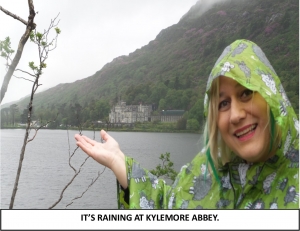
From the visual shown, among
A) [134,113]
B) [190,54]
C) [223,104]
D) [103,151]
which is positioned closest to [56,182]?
[134,113]

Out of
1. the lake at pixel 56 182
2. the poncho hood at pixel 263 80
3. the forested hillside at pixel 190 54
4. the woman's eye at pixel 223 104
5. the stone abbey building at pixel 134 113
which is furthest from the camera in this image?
the forested hillside at pixel 190 54

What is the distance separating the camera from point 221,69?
1.13 metres

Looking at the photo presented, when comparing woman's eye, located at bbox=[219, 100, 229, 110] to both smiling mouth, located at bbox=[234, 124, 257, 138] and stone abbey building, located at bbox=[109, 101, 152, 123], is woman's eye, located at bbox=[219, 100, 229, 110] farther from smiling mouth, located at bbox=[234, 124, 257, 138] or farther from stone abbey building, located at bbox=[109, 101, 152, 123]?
stone abbey building, located at bbox=[109, 101, 152, 123]

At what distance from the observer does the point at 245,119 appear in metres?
1.12

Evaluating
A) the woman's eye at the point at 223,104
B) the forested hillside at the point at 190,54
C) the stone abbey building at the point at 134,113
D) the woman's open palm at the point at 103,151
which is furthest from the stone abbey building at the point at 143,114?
the woman's eye at the point at 223,104

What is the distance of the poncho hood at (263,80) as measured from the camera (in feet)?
3.45

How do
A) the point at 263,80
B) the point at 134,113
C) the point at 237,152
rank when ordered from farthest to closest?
1. the point at 134,113
2. the point at 237,152
3. the point at 263,80

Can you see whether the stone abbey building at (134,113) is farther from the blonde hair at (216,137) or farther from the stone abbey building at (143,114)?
the blonde hair at (216,137)

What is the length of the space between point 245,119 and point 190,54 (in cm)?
5378

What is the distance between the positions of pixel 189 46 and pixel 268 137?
56.8m

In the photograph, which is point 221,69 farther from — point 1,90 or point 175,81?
point 175,81

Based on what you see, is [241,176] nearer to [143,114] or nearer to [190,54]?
[143,114]

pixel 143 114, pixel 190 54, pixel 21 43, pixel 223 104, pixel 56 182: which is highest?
pixel 190 54

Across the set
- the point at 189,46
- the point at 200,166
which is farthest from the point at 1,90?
the point at 189,46
